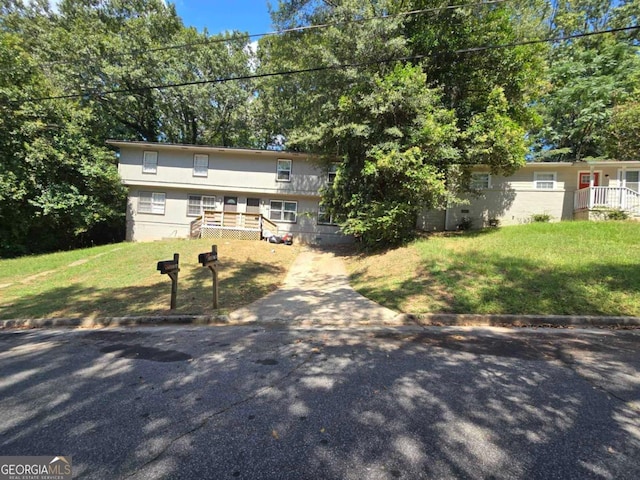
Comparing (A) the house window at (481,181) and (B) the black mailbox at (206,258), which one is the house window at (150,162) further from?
(A) the house window at (481,181)

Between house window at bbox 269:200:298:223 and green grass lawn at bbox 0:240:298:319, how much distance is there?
364 centimetres

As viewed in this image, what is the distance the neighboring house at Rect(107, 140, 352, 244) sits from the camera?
61.6 feet

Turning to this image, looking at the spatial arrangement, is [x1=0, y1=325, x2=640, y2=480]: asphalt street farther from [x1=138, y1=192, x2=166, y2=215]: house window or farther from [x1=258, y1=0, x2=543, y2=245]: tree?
[x1=138, y1=192, x2=166, y2=215]: house window

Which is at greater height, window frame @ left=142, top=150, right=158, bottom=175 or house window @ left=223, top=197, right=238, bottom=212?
window frame @ left=142, top=150, right=158, bottom=175

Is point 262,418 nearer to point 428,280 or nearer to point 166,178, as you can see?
point 428,280

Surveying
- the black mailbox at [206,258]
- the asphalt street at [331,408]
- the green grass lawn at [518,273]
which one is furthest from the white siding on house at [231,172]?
the asphalt street at [331,408]

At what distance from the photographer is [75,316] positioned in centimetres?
664

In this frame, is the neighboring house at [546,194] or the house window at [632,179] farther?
the house window at [632,179]

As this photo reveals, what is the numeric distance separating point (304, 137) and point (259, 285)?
797 centimetres

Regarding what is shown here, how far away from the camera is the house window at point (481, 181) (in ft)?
57.3

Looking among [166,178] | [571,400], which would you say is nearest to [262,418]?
[571,400]

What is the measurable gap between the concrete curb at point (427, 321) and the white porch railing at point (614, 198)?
39.1 feet

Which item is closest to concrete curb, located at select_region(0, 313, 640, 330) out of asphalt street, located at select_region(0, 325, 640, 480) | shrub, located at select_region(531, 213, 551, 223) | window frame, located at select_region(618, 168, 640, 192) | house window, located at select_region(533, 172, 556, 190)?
asphalt street, located at select_region(0, 325, 640, 480)

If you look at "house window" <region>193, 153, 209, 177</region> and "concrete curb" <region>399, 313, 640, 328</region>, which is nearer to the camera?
"concrete curb" <region>399, 313, 640, 328</region>
